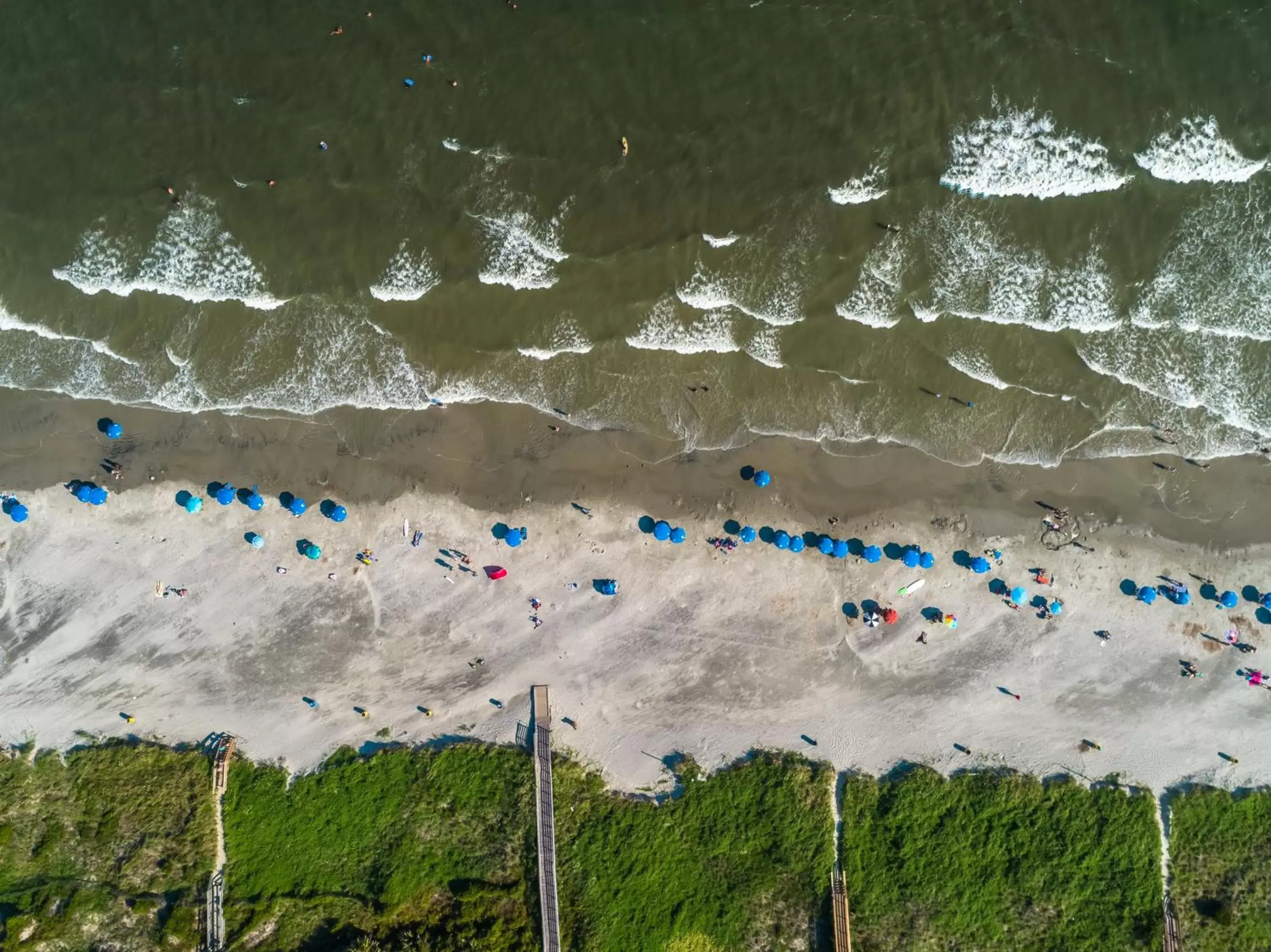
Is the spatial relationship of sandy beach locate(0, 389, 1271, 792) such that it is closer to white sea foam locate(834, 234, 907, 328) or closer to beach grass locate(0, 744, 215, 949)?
beach grass locate(0, 744, 215, 949)

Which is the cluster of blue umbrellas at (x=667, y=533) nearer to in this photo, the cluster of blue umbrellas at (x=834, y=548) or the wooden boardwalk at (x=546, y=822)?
the cluster of blue umbrellas at (x=834, y=548)

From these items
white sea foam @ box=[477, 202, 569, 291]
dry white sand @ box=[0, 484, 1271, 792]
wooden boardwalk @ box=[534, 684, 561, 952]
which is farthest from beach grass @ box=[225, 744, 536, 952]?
white sea foam @ box=[477, 202, 569, 291]

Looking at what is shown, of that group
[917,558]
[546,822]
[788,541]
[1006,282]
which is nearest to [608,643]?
[546,822]

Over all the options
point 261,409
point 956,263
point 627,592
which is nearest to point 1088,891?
point 627,592

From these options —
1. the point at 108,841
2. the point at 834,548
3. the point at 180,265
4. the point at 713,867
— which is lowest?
the point at 713,867

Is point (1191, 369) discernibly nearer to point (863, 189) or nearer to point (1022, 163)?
point (1022, 163)
